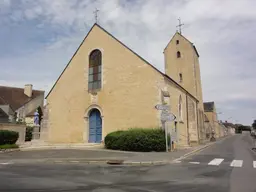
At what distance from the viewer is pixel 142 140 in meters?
17.5

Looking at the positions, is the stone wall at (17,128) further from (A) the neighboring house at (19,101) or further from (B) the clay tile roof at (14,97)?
(B) the clay tile roof at (14,97)

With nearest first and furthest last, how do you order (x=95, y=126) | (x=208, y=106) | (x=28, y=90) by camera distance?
1. (x=95, y=126)
2. (x=28, y=90)
3. (x=208, y=106)

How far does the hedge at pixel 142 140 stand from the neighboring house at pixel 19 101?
23247 millimetres

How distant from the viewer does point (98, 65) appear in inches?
942

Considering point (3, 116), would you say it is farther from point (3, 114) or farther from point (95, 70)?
point (95, 70)

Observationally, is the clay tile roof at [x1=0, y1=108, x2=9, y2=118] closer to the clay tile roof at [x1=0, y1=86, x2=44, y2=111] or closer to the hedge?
the clay tile roof at [x1=0, y1=86, x2=44, y2=111]

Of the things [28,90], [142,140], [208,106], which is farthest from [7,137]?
[208,106]

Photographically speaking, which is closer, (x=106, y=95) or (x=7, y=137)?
(x=7, y=137)

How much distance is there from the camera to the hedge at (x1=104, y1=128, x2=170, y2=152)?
683 inches

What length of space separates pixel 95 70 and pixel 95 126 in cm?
498

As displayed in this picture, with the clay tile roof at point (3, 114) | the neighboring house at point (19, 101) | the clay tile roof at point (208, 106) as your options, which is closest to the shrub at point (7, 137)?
the clay tile roof at point (3, 114)

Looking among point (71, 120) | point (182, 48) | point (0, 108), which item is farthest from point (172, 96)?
point (0, 108)

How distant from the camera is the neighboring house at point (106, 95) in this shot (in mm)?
20688

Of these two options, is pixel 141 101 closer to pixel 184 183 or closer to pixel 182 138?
pixel 182 138
